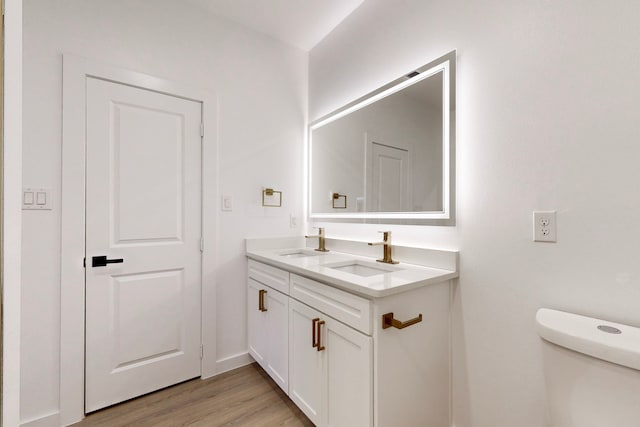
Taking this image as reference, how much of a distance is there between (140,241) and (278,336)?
1.05m

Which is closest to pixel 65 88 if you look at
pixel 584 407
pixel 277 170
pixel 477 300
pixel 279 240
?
pixel 277 170

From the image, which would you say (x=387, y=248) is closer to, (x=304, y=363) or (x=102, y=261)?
(x=304, y=363)

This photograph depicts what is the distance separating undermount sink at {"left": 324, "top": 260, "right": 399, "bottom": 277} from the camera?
1659 mm

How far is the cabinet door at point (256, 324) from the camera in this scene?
192cm

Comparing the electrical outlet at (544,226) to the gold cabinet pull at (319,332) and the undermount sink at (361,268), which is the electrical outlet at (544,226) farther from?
the gold cabinet pull at (319,332)

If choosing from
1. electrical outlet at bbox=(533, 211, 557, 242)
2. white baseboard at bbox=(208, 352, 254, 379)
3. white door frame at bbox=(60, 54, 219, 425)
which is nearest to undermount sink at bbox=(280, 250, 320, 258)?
white baseboard at bbox=(208, 352, 254, 379)

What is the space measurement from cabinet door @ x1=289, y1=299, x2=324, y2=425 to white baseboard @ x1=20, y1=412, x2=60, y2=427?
1250 mm

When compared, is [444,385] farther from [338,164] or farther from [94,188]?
[94,188]

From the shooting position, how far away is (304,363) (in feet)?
4.92

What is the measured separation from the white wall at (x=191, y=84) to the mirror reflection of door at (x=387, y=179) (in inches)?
30.2

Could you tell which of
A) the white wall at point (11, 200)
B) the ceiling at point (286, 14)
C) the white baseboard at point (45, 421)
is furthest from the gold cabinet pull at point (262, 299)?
the ceiling at point (286, 14)

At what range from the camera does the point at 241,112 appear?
2.18 meters

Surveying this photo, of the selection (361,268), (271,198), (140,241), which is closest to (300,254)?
(271,198)

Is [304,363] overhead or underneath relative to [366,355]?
underneath
